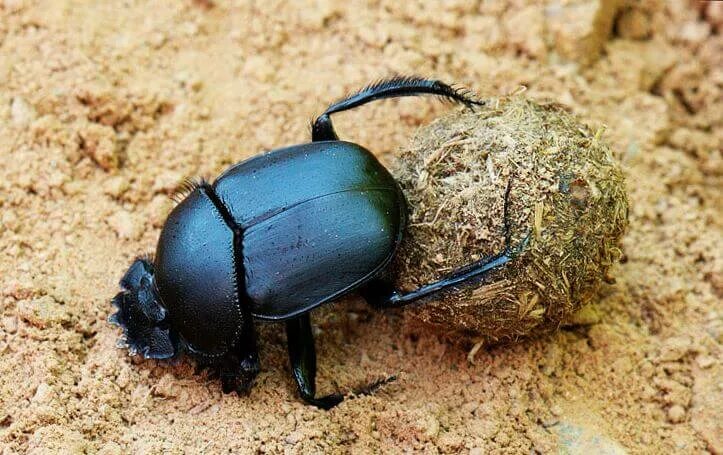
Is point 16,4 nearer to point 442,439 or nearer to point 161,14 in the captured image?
point 161,14

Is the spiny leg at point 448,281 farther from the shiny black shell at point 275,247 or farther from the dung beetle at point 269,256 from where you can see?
the shiny black shell at point 275,247

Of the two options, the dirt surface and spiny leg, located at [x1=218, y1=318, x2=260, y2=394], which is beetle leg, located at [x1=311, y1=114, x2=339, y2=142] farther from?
spiny leg, located at [x1=218, y1=318, x2=260, y2=394]

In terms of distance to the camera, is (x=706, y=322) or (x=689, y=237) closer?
(x=706, y=322)

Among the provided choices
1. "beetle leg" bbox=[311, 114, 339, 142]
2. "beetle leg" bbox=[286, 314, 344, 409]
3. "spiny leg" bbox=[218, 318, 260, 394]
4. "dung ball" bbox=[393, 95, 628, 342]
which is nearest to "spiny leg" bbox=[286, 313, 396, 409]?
"beetle leg" bbox=[286, 314, 344, 409]

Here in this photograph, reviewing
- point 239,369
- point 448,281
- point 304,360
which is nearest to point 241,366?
point 239,369

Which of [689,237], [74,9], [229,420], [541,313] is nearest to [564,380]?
[541,313]

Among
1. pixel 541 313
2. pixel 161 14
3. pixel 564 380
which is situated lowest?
pixel 564 380

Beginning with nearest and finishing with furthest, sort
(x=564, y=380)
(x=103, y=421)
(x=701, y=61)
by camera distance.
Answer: (x=103, y=421) < (x=564, y=380) < (x=701, y=61)
